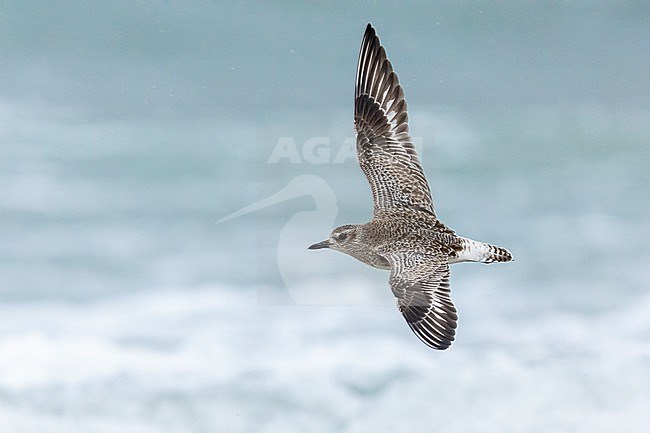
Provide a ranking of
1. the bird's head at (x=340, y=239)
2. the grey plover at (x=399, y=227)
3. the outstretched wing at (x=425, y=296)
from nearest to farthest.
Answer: the outstretched wing at (x=425, y=296) < the grey plover at (x=399, y=227) < the bird's head at (x=340, y=239)

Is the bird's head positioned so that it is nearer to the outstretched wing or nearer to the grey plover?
the grey plover

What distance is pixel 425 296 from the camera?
1110 cm

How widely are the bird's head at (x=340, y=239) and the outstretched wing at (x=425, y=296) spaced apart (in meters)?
0.89

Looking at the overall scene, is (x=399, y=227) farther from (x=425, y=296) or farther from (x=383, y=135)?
(x=383, y=135)

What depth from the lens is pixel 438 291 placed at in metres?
11.2

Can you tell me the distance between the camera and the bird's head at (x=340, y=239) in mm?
12352

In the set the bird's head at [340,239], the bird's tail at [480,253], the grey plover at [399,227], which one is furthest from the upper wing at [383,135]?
the bird's tail at [480,253]

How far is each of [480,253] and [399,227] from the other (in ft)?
3.66

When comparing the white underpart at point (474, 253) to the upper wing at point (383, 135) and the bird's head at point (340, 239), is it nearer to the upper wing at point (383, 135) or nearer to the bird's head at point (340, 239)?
the upper wing at point (383, 135)

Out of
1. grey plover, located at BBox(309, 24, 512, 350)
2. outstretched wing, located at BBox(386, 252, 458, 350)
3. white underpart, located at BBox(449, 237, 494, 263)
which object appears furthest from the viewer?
white underpart, located at BBox(449, 237, 494, 263)

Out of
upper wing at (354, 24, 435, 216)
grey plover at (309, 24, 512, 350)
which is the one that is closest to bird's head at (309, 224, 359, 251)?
grey plover at (309, 24, 512, 350)

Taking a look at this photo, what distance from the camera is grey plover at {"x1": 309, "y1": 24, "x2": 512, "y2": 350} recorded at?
11.1 meters

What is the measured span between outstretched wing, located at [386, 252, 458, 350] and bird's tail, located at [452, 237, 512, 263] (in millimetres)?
317

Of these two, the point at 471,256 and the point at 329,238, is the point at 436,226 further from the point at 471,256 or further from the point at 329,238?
the point at 329,238
